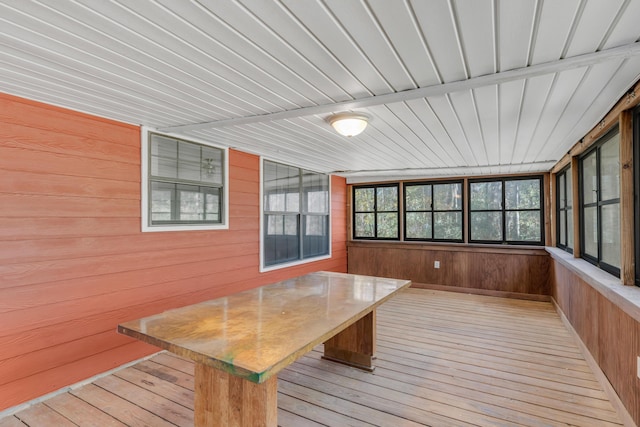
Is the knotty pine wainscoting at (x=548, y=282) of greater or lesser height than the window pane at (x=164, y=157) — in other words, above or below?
below

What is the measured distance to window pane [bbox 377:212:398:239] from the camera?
253 inches

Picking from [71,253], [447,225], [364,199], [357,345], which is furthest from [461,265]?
[71,253]

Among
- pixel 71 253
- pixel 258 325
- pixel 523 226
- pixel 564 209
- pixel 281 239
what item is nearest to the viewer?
pixel 258 325

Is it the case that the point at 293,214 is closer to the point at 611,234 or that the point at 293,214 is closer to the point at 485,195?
the point at 485,195

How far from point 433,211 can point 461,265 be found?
109 centimetres

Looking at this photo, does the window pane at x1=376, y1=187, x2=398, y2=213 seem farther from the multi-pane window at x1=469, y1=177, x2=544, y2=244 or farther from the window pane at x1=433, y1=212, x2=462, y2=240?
the multi-pane window at x1=469, y1=177, x2=544, y2=244

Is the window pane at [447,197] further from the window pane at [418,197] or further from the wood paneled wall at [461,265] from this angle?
the wood paneled wall at [461,265]

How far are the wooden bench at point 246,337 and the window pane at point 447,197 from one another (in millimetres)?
3852

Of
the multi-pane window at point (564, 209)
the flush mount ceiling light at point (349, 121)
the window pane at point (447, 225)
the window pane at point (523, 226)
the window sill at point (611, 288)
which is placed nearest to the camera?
the window sill at point (611, 288)

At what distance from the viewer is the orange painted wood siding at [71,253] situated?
7.29 feet

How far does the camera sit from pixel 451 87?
6.34 ft

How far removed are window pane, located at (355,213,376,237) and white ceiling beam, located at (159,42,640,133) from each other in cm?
437

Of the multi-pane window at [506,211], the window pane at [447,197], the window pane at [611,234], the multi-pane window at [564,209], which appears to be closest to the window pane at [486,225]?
the multi-pane window at [506,211]

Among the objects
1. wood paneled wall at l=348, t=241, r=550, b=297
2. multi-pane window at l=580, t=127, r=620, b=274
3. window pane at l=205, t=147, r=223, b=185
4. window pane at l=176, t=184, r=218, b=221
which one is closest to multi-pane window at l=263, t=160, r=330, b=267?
window pane at l=205, t=147, r=223, b=185
